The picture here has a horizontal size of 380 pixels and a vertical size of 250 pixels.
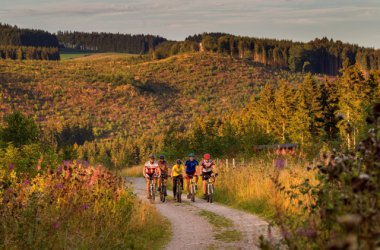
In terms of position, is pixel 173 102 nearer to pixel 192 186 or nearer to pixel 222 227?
pixel 192 186

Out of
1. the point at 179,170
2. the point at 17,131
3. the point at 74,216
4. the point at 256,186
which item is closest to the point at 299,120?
the point at 179,170

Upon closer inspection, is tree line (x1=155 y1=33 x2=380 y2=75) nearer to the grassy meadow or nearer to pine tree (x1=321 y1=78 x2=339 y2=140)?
pine tree (x1=321 y1=78 x2=339 y2=140)

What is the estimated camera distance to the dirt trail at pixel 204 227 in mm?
12086

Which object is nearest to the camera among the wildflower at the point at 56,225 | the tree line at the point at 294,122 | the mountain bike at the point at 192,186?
the wildflower at the point at 56,225

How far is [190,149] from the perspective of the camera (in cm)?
4572

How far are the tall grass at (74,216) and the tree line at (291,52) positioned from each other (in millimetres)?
153984

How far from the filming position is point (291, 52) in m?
172

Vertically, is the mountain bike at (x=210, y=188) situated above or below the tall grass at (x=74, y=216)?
below

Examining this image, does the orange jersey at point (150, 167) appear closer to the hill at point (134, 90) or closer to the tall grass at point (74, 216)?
the tall grass at point (74, 216)

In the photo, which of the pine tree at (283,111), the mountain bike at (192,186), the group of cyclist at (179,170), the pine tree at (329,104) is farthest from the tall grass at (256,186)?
the pine tree at (283,111)

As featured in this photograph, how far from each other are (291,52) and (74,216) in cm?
16490

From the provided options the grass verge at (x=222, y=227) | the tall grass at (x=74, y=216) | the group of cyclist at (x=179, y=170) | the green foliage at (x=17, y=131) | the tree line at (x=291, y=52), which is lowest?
the grass verge at (x=222, y=227)

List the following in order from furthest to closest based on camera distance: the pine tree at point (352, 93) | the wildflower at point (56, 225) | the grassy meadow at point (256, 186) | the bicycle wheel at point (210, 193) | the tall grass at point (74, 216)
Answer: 1. the pine tree at point (352, 93)
2. the bicycle wheel at point (210, 193)
3. the grassy meadow at point (256, 186)
4. the tall grass at point (74, 216)
5. the wildflower at point (56, 225)

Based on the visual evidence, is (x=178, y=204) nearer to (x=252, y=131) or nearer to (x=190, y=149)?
(x=252, y=131)
